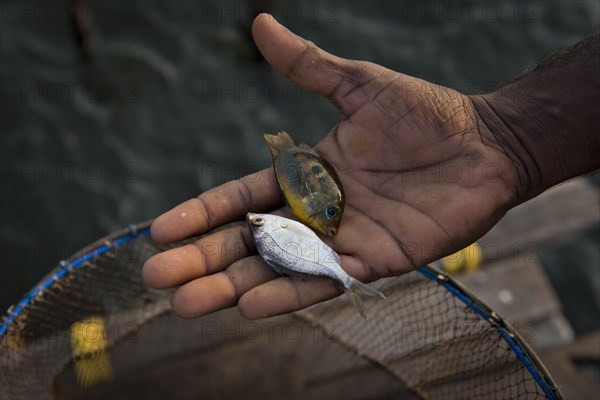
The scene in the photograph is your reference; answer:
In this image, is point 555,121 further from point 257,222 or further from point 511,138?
point 257,222

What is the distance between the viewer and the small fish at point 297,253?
11.9ft

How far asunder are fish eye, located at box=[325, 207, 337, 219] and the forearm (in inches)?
50.8

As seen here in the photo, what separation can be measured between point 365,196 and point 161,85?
14.3 feet

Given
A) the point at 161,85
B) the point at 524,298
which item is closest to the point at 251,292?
the point at 524,298

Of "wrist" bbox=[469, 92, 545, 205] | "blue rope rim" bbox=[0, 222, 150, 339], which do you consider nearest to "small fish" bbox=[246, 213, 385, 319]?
"blue rope rim" bbox=[0, 222, 150, 339]

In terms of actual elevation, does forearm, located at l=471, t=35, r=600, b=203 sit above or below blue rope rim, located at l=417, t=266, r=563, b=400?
above

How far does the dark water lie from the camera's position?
6.61 m

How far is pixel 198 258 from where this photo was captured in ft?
12.3

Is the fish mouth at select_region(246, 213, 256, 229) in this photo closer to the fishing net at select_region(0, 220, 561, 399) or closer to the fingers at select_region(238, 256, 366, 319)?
the fingers at select_region(238, 256, 366, 319)

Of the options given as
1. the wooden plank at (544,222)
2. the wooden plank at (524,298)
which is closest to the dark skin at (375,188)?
the wooden plank at (524,298)

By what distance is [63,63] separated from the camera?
Answer: 7551mm

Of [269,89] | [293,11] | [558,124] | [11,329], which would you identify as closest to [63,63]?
[269,89]

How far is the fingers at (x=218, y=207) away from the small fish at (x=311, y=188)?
182 mm

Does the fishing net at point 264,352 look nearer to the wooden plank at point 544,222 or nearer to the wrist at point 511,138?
the wrist at point 511,138
